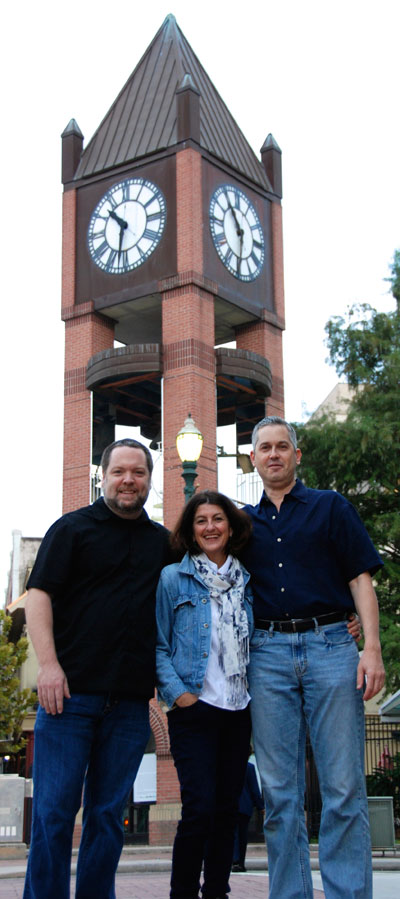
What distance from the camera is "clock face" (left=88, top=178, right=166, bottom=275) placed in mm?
27359

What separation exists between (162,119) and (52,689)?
25.7 m

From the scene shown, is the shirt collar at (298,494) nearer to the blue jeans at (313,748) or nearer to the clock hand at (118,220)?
the blue jeans at (313,748)

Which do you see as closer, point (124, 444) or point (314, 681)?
point (314, 681)

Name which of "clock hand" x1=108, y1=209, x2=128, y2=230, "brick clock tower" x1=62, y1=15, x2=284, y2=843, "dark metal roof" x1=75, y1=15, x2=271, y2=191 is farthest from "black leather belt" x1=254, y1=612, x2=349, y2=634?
"dark metal roof" x1=75, y1=15, x2=271, y2=191

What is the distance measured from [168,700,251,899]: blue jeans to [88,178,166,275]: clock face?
23297 millimetres

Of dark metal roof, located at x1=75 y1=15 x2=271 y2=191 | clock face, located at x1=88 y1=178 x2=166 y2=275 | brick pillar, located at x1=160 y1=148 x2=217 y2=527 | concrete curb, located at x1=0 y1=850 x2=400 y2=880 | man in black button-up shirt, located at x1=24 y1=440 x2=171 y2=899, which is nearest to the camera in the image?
man in black button-up shirt, located at x1=24 y1=440 x2=171 y2=899

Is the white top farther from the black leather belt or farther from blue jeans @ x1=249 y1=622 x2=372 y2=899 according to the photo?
the black leather belt

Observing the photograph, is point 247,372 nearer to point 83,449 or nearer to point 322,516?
point 83,449

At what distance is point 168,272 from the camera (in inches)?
1059

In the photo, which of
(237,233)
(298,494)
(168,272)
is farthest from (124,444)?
(237,233)

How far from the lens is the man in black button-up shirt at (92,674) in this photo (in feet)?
14.8

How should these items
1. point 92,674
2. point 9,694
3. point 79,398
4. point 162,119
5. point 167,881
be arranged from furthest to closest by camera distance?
point 9,694
point 162,119
point 79,398
point 167,881
point 92,674

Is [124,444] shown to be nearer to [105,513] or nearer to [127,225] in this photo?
[105,513]

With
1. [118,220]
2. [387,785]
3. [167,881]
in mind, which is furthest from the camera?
[118,220]
